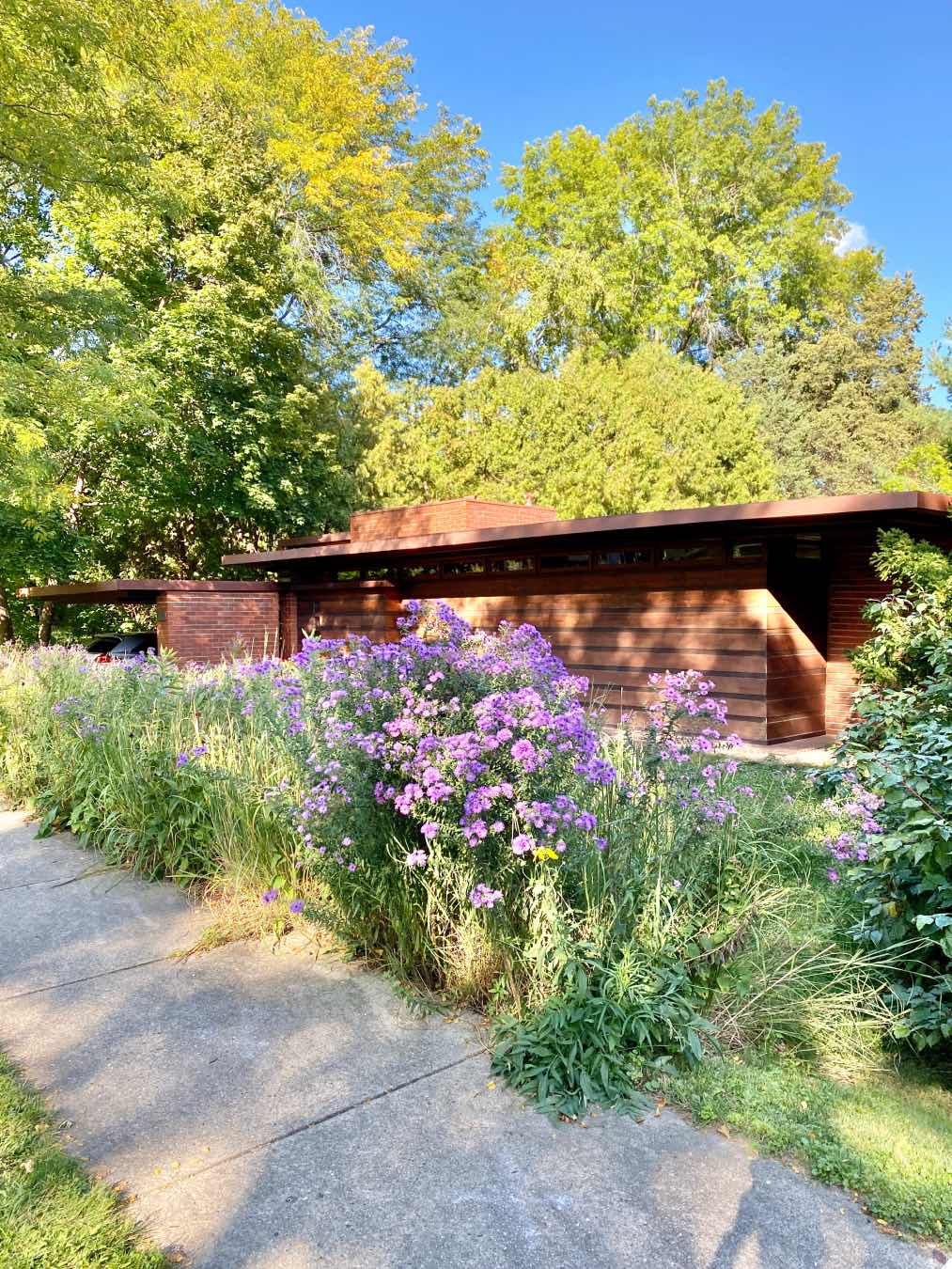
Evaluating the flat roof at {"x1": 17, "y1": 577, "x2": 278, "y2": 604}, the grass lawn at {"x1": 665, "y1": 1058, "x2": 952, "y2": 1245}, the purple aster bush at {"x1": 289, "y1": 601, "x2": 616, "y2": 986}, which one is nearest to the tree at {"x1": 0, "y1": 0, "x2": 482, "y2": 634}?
the flat roof at {"x1": 17, "y1": 577, "x2": 278, "y2": 604}

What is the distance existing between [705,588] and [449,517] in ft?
22.3

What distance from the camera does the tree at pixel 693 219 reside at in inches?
1067

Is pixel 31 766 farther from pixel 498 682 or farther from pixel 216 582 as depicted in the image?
pixel 216 582

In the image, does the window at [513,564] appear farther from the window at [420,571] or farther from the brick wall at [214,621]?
the brick wall at [214,621]

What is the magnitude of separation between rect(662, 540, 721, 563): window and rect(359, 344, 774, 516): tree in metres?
9.68

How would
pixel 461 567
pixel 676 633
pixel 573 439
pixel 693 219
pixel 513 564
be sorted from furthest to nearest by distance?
pixel 693 219 < pixel 573 439 < pixel 461 567 < pixel 513 564 < pixel 676 633

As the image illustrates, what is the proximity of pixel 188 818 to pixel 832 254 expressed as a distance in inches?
1281

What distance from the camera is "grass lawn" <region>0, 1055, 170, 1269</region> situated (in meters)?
1.69

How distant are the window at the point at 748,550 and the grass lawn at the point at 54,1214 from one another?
27.6 feet

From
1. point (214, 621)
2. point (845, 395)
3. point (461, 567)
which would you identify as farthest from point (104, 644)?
point (845, 395)

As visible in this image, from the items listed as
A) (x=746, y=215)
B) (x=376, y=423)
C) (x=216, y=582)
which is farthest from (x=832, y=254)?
(x=216, y=582)

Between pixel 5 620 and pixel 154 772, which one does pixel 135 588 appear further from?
pixel 154 772

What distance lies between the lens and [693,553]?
9.68 meters

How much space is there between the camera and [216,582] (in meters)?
15.5
